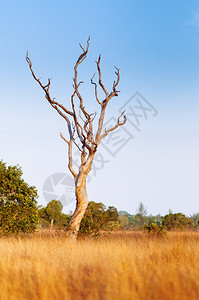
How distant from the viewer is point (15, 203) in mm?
14312

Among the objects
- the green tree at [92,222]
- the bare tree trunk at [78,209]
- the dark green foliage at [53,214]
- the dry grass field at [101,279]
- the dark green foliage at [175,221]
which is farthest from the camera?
the dark green foliage at [53,214]

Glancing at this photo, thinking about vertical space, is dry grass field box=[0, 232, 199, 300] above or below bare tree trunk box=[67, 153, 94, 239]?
below

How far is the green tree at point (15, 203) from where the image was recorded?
1404cm

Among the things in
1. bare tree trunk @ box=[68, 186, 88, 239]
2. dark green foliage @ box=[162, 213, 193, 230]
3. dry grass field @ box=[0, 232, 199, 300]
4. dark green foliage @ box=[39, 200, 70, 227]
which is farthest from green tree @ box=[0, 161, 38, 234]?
dark green foliage @ box=[39, 200, 70, 227]

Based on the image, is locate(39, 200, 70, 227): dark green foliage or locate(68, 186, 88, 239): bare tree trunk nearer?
locate(68, 186, 88, 239): bare tree trunk

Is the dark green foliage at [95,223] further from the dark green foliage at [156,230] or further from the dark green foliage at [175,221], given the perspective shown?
the dark green foliage at [175,221]

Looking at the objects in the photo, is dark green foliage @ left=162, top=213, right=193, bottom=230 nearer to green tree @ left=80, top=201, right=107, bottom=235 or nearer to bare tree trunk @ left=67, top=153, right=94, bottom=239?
green tree @ left=80, top=201, right=107, bottom=235

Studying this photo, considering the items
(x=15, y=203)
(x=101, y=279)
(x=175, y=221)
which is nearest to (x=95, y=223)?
(x=15, y=203)

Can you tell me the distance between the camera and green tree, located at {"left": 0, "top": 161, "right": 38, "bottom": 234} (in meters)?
14.0

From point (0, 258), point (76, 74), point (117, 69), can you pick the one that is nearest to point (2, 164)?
point (76, 74)

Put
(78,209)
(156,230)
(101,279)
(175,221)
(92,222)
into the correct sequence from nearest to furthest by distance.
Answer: (101,279) → (78,209) → (92,222) → (156,230) → (175,221)

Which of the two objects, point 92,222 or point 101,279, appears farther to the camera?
point 92,222

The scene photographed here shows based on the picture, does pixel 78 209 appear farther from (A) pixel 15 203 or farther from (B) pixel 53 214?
(B) pixel 53 214

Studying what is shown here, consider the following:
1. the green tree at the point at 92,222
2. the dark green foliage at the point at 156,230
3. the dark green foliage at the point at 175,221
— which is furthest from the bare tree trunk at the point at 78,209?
the dark green foliage at the point at 175,221
